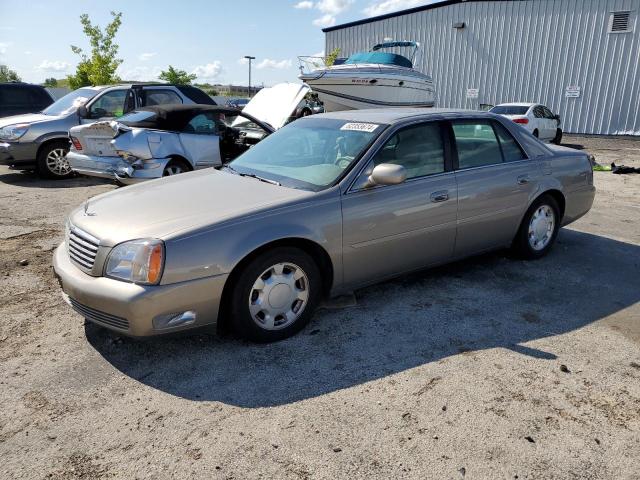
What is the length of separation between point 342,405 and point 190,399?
0.85 m

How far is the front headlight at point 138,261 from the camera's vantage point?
2949 mm

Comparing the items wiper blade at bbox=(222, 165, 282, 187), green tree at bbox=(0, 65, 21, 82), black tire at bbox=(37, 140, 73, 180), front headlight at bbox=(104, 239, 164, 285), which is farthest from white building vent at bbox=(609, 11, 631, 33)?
green tree at bbox=(0, 65, 21, 82)

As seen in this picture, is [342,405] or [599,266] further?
[599,266]

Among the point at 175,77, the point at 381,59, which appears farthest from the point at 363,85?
the point at 175,77

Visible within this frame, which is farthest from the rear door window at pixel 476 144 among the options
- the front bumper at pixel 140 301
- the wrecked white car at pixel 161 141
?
the wrecked white car at pixel 161 141

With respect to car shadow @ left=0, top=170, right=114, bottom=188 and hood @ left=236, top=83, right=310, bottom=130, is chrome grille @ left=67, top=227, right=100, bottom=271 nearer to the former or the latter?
car shadow @ left=0, top=170, right=114, bottom=188

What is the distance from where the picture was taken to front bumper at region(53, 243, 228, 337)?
293 centimetres

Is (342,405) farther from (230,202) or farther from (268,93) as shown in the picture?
(268,93)

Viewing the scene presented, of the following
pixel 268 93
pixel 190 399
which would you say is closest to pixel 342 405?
pixel 190 399

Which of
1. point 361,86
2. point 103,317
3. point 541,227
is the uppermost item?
point 361,86

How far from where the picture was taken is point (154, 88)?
968 cm

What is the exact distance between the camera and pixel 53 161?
368 inches

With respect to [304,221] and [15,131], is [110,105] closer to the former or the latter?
[15,131]

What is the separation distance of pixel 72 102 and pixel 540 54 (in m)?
19.4
